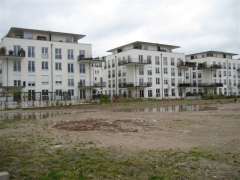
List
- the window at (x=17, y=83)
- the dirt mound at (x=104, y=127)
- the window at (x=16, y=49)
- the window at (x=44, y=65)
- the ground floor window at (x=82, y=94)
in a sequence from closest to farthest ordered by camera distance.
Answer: the dirt mound at (x=104, y=127), the window at (x=17, y=83), the window at (x=16, y=49), the window at (x=44, y=65), the ground floor window at (x=82, y=94)

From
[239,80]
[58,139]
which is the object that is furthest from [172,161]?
[239,80]

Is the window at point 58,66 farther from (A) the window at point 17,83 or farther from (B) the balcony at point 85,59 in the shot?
(A) the window at point 17,83

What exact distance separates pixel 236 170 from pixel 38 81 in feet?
147

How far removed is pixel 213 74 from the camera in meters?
81.6

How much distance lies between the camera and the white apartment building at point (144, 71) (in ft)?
205

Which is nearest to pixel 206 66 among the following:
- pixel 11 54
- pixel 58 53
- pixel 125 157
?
pixel 58 53

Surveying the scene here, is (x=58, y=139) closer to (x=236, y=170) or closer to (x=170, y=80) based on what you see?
(x=236, y=170)

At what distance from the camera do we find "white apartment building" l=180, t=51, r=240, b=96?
255 ft

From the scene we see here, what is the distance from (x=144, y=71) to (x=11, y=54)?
31895mm

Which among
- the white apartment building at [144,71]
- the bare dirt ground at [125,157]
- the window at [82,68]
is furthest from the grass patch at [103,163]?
the white apartment building at [144,71]

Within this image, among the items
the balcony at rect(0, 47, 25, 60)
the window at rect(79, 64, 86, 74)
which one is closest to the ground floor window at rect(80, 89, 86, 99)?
the window at rect(79, 64, 86, 74)

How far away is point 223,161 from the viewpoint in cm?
703

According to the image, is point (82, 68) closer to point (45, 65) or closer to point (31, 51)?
point (45, 65)

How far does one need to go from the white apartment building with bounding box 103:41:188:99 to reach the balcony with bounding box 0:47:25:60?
82.0 ft
